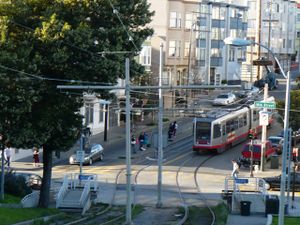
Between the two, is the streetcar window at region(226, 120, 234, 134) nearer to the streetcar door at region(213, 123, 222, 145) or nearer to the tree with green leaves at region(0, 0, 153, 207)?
the streetcar door at region(213, 123, 222, 145)

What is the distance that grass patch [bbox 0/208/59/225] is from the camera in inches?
1064

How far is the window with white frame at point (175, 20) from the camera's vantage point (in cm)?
8019

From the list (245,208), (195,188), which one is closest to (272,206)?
(245,208)

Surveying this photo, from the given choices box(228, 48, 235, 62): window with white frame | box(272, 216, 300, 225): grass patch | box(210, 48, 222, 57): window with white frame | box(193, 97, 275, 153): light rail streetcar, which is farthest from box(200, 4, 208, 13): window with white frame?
box(272, 216, 300, 225): grass patch

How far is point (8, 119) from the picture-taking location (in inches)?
1177

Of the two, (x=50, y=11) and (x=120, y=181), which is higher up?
(x=50, y=11)

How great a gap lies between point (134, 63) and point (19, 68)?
5.88 metres

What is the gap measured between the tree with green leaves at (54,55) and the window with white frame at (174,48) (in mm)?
46874

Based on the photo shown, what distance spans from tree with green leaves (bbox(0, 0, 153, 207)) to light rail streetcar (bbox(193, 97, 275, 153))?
23.1 metres

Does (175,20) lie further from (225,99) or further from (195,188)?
(195,188)

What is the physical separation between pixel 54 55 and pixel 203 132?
91.9 ft

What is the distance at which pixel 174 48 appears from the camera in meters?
79.9

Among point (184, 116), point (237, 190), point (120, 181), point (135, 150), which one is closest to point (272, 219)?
point (237, 190)

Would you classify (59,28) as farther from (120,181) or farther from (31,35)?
(120,181)
